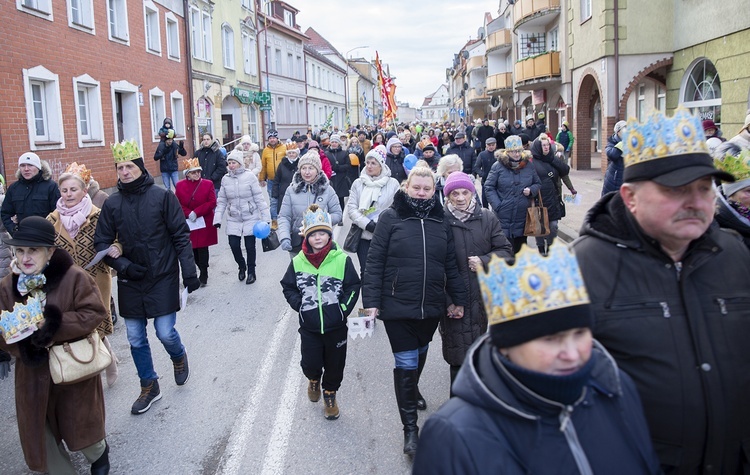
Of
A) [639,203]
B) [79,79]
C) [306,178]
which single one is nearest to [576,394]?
[639,203]

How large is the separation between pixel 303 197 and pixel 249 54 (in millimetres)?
31706

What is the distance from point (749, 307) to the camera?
7.79 feet

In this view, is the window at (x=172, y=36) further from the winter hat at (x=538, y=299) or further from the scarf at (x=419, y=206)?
the winter hat at (x=538, y=299)

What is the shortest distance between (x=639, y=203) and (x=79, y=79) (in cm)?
1802

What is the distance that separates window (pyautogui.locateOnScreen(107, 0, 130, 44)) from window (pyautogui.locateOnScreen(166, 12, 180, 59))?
4355 mm

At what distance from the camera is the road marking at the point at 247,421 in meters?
4.50

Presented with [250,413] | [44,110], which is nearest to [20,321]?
[250,413]

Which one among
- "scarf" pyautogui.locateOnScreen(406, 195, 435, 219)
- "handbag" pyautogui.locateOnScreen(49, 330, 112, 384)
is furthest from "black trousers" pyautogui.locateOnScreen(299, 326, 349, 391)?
"handbag" pyautogui.locateOnScreen(49, 330, 112, 384)

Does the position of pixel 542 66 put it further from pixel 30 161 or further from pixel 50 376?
pixel 50 376

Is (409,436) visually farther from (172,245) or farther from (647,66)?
(647,66)

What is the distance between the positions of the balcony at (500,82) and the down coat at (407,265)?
140 ft

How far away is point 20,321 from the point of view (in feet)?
12.6

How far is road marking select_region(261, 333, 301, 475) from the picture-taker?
176 inches

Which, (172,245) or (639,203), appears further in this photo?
(172,245)
